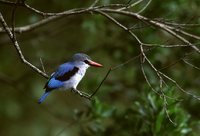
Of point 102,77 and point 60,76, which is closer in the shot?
point 60,76

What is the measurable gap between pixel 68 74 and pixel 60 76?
10 centimetres

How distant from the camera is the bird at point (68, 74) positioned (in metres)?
3.89

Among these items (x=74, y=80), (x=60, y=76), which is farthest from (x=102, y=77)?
(x=60, y=76)

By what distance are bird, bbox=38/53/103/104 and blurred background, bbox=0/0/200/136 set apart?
1.83 ft

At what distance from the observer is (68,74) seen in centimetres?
403

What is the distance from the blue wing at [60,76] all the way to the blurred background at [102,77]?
0.67 metres

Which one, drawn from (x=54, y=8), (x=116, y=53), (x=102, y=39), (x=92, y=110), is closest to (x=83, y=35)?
(x=102, y=39)

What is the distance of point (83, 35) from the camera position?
7.21 m

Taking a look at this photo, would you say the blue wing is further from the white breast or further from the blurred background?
the blurred background

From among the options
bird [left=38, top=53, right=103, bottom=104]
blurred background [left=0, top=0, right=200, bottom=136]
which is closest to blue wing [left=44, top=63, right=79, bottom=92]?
bird [left=38, top=53, right=103, bottom=104]

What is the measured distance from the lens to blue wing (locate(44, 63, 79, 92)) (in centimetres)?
387

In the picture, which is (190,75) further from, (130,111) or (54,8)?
(54,8)

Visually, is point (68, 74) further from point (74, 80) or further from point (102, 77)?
point (102, 77)

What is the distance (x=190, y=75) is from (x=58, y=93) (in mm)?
2689
